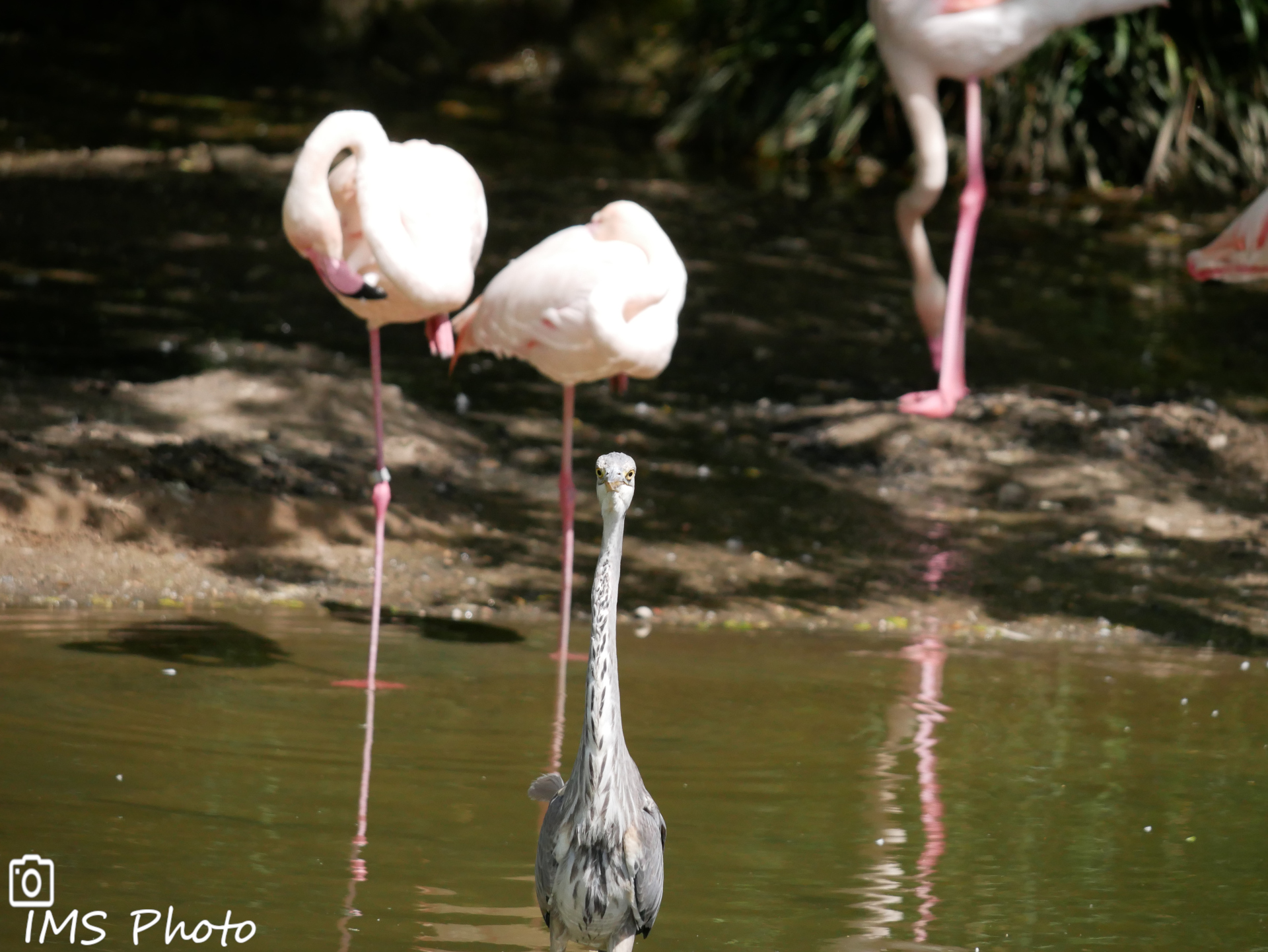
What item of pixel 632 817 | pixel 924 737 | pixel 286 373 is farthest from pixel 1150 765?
pixel 286 373

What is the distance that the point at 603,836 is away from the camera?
327cm

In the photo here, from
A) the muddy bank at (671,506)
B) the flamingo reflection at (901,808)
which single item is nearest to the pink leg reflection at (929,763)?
the flamingo reflection at (901,808)

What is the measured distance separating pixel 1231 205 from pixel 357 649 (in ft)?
33.3

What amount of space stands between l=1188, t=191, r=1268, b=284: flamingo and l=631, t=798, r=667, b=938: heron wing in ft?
13.5

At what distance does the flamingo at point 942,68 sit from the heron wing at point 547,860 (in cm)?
442

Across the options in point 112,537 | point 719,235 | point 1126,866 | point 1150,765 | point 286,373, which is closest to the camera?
point 1126,866

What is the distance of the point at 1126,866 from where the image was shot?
404 centimetres

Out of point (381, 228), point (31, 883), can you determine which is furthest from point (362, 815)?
point (381, 228)

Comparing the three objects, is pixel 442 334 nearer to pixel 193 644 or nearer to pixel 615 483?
pixel 193 644

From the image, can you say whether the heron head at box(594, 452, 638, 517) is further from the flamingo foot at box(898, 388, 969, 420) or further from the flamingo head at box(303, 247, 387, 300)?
the flamingo foot at box(898, 388, 969, 420)

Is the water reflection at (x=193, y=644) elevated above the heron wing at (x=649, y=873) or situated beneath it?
elevated above

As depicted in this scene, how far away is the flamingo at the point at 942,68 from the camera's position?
737cm

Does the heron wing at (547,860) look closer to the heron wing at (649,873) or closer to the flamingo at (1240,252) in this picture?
the heron wing at (649,873)

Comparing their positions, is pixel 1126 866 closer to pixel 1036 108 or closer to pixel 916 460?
pixel 916 460
